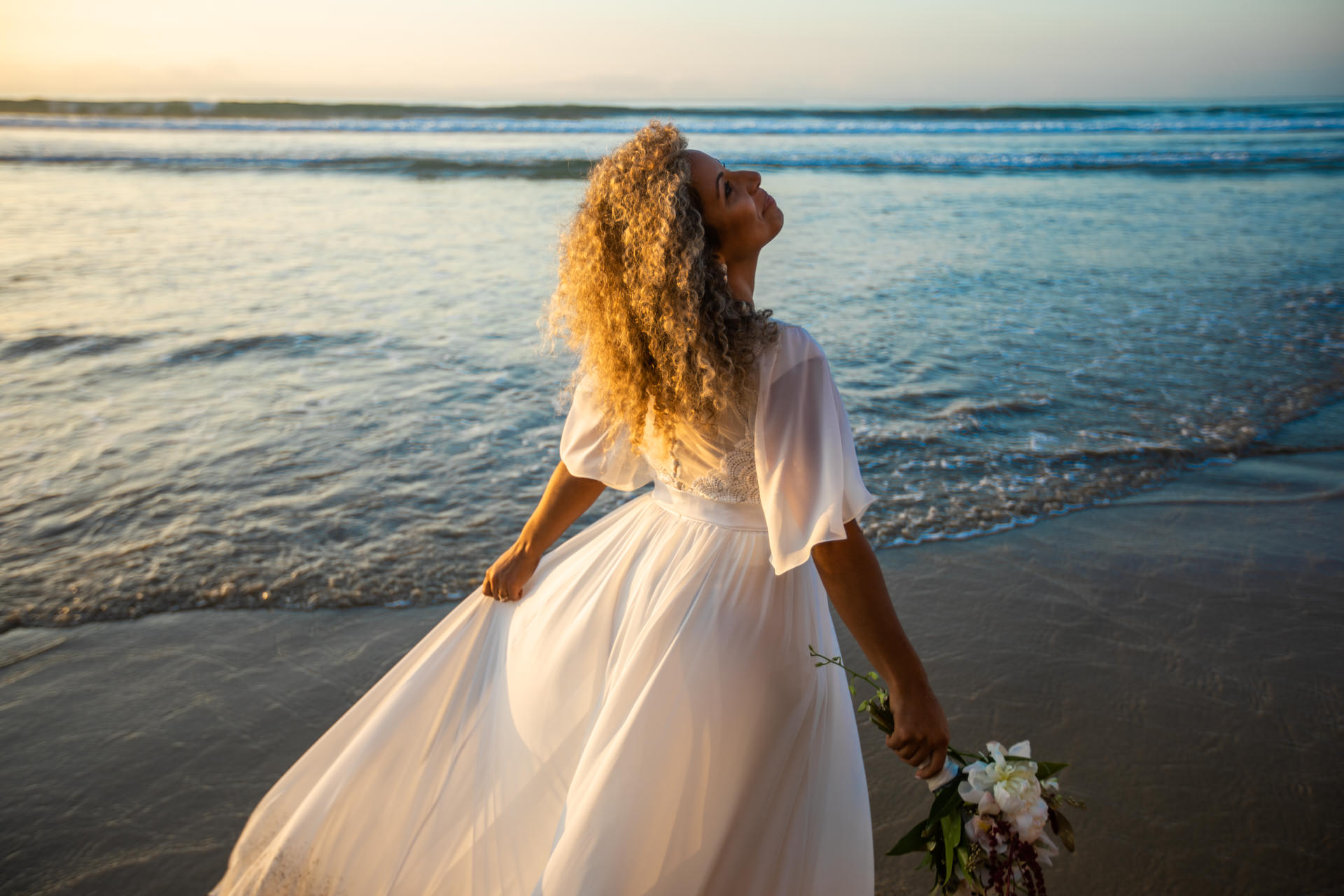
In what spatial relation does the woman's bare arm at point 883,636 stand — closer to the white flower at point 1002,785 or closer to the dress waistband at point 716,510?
the white flower at point 1002,785

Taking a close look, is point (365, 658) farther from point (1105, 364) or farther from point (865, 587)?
point (1105, 364)

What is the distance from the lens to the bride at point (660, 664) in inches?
64.1

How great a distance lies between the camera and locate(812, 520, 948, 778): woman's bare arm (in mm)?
1647

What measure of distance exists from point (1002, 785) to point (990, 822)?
85 millimetres

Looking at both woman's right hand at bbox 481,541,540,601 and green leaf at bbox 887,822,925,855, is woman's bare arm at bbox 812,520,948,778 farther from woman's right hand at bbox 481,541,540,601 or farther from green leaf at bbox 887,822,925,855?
woman's right hand at bbox 481,541,540,601

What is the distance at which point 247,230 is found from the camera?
40.1 ft

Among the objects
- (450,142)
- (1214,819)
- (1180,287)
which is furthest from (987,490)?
(450,142)

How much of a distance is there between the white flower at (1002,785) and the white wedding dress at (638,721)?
249 millimetres

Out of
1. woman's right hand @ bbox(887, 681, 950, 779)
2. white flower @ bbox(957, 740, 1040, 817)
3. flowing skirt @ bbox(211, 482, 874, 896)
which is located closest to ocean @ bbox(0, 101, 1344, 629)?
flowing skirt @ bbox(211, 482, 874, 896)

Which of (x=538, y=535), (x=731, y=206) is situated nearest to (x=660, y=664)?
(x=538, y=535)

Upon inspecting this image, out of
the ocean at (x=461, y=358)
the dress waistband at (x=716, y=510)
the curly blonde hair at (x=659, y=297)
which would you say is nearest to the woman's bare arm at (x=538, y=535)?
the dress waistband at (x=716, y=510)

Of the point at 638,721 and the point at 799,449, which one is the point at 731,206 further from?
the point at 638,721

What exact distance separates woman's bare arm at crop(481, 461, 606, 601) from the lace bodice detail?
1.10ft

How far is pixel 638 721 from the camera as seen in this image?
1.64 meters
